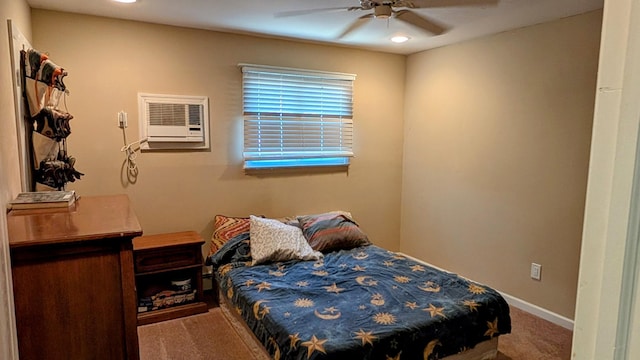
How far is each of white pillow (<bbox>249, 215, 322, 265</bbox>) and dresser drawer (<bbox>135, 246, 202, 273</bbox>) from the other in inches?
18.2

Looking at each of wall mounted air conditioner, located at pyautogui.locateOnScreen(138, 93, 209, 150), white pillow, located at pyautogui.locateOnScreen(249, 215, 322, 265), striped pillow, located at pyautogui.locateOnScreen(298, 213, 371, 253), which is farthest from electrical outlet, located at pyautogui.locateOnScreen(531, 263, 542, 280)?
wall mounted air conditioner, located at pyautogui.locateOnScreen(138, 93, 209, 150)

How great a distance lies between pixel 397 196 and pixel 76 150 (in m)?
3.15

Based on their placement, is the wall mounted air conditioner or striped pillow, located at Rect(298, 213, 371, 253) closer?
the wall mounted air conditioner

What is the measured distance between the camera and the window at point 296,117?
12.1 ft

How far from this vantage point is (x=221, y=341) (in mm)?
2801

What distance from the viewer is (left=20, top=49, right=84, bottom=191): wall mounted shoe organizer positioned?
2.22 m

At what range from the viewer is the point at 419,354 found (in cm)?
217

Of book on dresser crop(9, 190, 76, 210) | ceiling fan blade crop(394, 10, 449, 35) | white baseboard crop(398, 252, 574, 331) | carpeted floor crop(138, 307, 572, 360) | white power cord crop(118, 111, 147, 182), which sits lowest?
carpeted floor crop(138, 307, 572, 360)

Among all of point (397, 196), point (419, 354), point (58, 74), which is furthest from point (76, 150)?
point (397, 196)

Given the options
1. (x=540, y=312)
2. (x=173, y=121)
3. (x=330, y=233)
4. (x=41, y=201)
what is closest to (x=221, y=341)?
(x=330, y=233)

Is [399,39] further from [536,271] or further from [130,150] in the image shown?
[130,150]

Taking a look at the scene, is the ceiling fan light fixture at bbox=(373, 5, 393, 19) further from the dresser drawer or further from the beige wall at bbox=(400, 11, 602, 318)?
the dresser drawer

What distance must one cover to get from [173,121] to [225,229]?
100 cm

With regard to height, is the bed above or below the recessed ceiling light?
below
